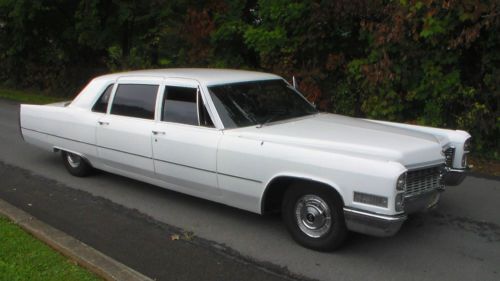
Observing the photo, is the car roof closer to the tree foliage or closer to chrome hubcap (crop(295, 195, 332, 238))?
chrome hubcap (crop(295, 195, 332, 238))

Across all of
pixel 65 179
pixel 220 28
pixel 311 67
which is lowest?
pixel 65 179

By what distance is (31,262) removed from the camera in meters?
4.36

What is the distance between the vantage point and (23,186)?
23.8 feet

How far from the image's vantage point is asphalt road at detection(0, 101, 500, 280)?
4531 millimetres

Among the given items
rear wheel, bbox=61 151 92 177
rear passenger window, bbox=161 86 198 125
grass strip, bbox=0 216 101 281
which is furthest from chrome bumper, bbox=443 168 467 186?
rear wheel, bbox=61 151 92 177

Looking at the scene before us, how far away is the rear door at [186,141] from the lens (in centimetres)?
544

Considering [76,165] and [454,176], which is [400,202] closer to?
[454,176]

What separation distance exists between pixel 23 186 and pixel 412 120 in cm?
685

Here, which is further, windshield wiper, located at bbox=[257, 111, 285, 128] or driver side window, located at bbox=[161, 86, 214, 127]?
driver side window, located at bbox=[161, 86, 214, 127]

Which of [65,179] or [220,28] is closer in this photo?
[65,179]

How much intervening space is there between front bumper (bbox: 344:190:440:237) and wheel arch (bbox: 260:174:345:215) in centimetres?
18

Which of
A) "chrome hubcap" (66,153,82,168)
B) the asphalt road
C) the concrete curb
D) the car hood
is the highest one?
the car hood

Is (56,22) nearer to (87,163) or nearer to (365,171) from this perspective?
(87,163)

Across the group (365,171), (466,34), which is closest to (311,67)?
(466,34)
